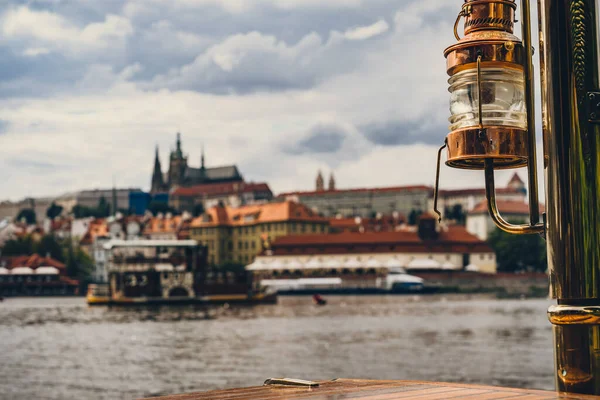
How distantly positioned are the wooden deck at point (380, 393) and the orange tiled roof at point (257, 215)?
109m

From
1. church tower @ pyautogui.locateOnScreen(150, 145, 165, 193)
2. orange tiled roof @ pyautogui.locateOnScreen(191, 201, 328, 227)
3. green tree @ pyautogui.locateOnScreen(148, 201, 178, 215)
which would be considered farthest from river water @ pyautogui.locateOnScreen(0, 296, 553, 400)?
church tower @ pyautogui.locateOnScreen(150, 145, 165, 193)

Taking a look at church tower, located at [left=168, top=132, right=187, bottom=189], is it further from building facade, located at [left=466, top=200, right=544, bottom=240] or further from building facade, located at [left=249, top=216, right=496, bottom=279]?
building facade, located at [left=249, top=216, right=496, bottom=279]

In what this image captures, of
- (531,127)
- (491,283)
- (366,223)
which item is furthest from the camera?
(366,223)

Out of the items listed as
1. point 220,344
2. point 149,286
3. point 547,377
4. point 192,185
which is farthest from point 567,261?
point 192,185

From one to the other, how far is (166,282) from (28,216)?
3723 inches

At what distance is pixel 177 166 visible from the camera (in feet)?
547

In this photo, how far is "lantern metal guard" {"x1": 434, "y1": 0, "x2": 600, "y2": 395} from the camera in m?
1.93

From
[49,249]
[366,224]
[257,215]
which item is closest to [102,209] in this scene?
[49,249]

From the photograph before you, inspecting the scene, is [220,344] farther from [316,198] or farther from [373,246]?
[316,198]

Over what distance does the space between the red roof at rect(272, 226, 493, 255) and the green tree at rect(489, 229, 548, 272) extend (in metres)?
3.55

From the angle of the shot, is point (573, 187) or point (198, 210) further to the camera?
point (198, 210)

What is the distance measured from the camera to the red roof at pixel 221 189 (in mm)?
146750

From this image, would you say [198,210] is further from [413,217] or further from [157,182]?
[157,182]

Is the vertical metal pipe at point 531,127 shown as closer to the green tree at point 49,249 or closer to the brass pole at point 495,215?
the brass pole at point 495,215
